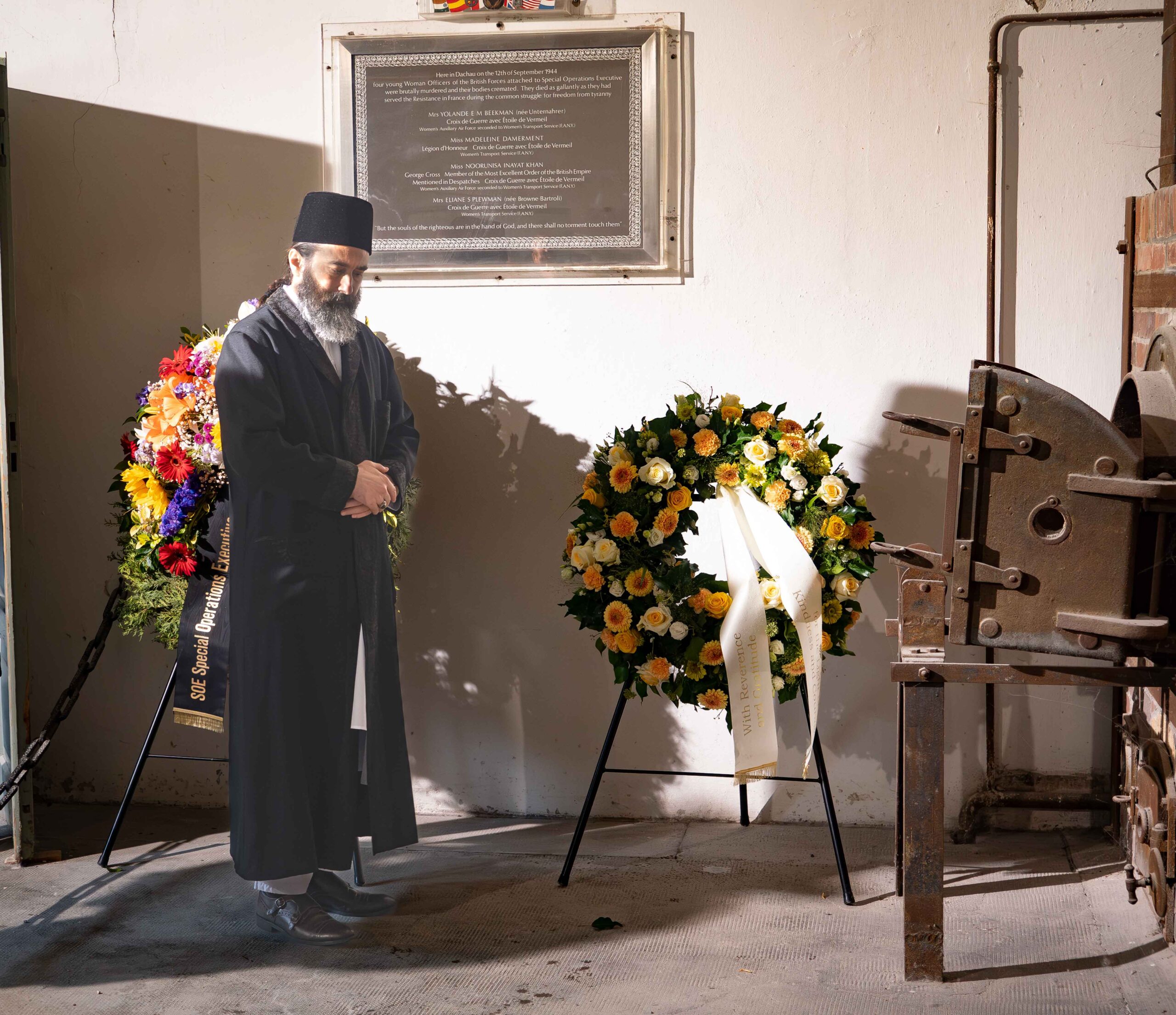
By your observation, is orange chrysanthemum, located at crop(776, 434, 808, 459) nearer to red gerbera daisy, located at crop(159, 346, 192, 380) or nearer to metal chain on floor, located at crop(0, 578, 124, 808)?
red gerbera daisy, located at crop(159, 346, 192, 380)

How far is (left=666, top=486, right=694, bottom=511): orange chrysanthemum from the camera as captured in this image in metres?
2.77

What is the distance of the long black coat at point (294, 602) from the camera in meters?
2.57

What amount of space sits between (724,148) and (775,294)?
0.42 metres

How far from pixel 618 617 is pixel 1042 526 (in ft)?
3.26

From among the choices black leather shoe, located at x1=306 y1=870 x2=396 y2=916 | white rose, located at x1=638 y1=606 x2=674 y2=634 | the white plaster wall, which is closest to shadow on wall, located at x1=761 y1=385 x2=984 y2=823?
the white plaster wall

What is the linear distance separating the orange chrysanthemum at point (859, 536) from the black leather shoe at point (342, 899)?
1399 mm

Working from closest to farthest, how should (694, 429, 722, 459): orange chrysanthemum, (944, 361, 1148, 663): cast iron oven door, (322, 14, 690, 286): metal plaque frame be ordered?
(944, 361, 1148, 663): cast iron oven door, (694, 429, 722, 459): orange chrysanthemum, (322, 14, 690, 286): metal plaque frame

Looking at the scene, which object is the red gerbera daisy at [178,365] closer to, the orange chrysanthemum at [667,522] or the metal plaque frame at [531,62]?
the metal plaque frame at [531,62]

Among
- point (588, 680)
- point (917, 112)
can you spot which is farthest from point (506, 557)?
point (917, 112)


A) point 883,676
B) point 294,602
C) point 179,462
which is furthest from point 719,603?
point 179,462

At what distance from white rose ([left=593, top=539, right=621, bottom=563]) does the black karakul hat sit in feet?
3.01

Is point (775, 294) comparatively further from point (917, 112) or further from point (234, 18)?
point (234, 18)

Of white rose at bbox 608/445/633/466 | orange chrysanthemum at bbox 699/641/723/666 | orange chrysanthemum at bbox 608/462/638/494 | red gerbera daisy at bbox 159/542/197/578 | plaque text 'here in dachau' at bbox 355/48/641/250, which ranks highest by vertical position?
plaque text 'here in dachau' at bbox 355/48/641/250

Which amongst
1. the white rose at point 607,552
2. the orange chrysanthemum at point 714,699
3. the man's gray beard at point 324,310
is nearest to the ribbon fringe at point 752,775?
the orange chrysanthemum at point 714,699
